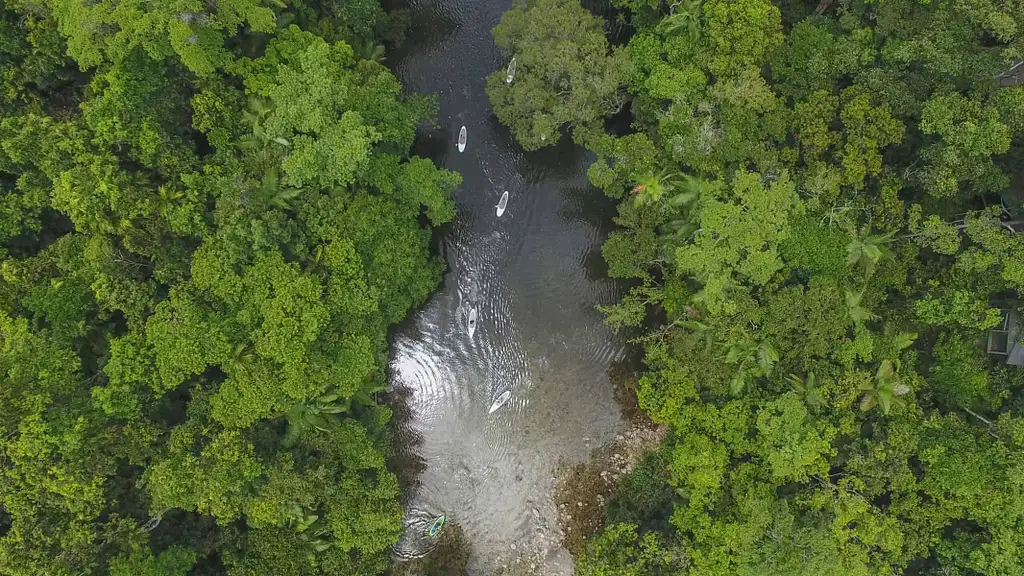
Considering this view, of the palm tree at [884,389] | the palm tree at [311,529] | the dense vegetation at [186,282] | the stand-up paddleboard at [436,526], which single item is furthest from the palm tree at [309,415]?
the palm tree at [884,389]

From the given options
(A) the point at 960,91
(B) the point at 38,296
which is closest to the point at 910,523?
(A) the point at 960,91

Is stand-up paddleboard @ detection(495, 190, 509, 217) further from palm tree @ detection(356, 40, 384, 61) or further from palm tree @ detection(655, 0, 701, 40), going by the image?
palm tree @ detection(655, 0, 701, 40)

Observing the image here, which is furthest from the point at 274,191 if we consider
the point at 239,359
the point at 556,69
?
the point at 556,69

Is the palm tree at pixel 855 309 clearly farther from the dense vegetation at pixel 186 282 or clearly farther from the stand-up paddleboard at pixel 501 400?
the dense vegetation at pixel 186 282

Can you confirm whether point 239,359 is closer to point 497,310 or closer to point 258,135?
point 258,135

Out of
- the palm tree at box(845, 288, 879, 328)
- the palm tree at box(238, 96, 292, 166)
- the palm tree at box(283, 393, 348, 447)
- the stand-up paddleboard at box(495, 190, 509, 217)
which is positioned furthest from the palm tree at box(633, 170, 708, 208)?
the palm tree at box(283, 393, 348, 447)
